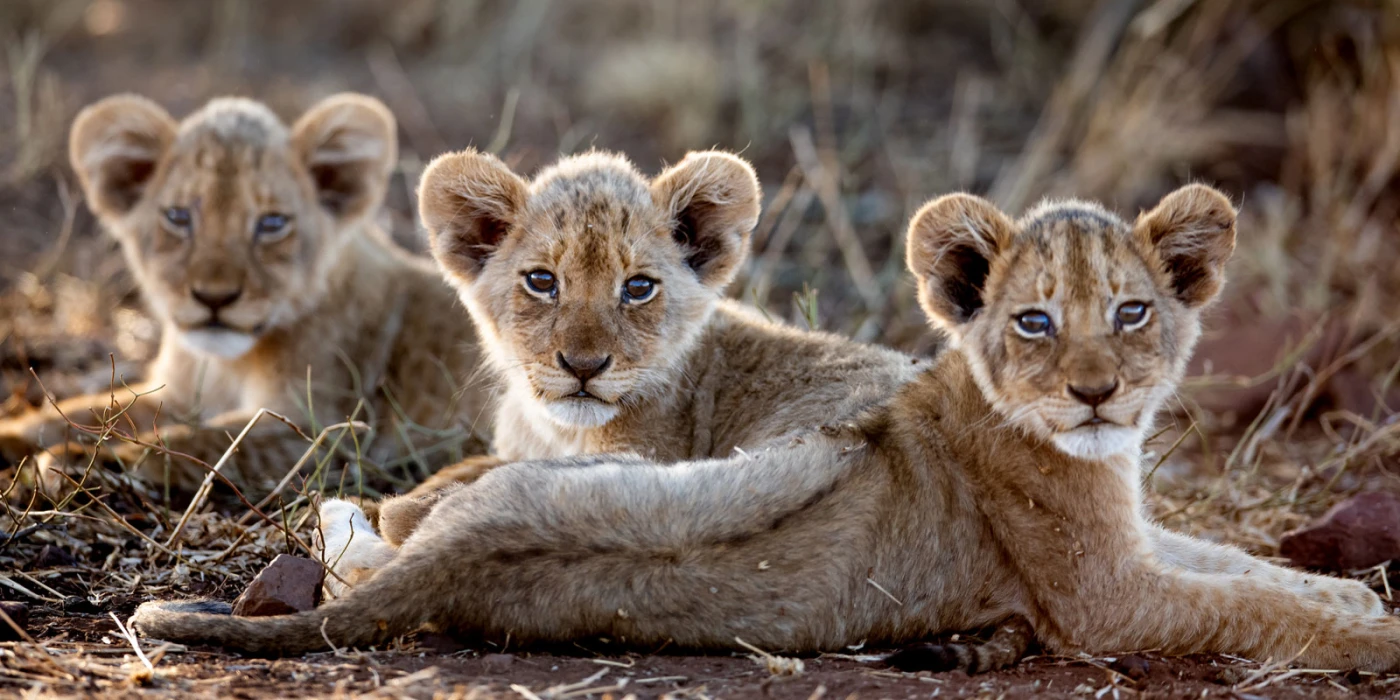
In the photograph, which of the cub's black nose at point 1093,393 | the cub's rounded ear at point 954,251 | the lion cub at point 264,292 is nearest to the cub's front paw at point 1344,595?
the cub's black nose at point 1093,393

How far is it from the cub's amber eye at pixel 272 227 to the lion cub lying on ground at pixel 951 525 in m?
2.64

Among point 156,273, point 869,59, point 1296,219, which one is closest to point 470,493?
point 156,273

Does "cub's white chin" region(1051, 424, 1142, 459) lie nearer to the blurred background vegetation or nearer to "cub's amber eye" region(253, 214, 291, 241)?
the blurred background vegetation

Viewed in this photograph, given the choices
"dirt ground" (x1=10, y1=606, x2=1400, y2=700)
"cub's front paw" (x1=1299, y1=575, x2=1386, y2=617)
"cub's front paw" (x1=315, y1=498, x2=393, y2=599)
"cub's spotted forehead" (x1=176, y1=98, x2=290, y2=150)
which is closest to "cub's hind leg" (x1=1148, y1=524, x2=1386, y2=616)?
"cub's front paw" (x1=1299, y1=575, x2=1386, y2=617)

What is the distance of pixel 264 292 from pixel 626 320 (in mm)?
2200

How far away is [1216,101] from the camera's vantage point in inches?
451

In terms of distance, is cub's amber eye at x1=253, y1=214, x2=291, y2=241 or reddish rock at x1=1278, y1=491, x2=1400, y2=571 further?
cub's amber eye at x1=253, y1=214, x2=291, y2=241

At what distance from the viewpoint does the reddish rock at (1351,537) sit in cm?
530

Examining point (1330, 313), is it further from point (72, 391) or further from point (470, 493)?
point (72, 391)

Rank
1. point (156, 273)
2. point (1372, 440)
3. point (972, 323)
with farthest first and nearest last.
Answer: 1. point (156, 273)
2. point (1372, 440)
3. point (972, 323)

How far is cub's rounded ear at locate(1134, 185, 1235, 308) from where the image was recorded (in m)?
4.59

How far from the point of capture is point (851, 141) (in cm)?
1057

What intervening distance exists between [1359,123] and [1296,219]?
31.4 inches

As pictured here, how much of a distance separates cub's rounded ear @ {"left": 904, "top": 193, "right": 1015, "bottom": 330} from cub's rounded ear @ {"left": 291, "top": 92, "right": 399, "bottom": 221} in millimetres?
3048
